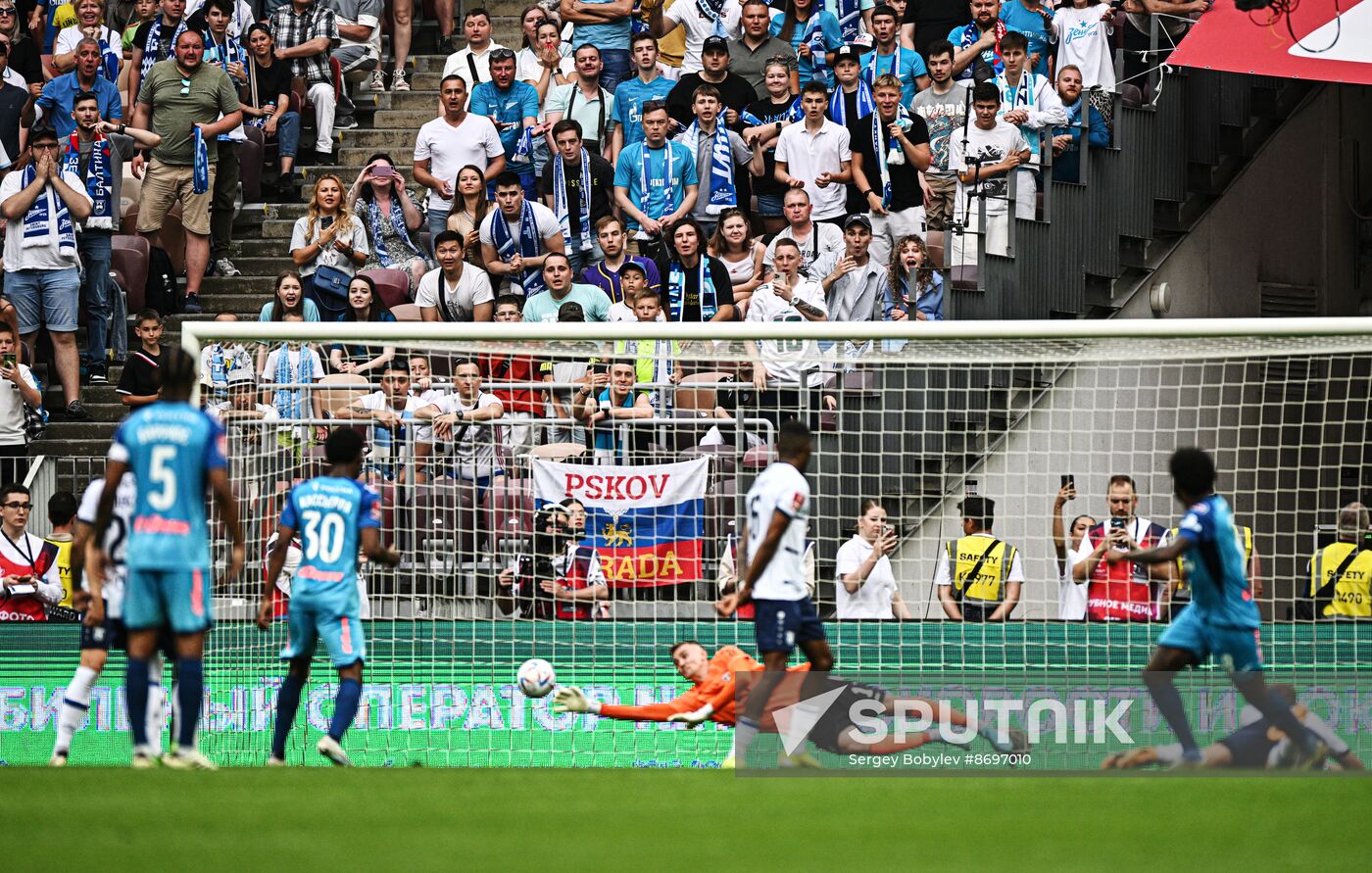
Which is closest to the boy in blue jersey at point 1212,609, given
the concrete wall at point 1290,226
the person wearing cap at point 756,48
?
the concrete wall at point 1290,226

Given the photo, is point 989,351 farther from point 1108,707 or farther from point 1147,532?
point 1108,707

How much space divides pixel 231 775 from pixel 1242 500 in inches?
287

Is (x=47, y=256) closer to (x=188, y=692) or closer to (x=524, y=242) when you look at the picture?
(x=524, y=242)

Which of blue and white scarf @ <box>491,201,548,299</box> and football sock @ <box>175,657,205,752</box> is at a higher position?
blue and white scarf @ <box>491,201,548,299</box>

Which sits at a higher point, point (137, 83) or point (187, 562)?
point (137, 83)

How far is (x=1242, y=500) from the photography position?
12.8 m

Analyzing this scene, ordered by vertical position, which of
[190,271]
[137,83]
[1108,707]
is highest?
[137,83]

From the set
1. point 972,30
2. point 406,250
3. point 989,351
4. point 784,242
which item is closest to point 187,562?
point 989,351

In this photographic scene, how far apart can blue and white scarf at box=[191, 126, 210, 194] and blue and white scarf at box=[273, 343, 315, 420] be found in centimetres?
437

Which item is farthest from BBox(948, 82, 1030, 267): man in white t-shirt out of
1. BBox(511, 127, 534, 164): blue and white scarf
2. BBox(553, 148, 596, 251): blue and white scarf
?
BBox(511, 127, 534, 164): blue and white scarf

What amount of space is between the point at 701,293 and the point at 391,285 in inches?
A: 116

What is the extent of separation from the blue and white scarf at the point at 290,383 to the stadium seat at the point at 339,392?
14cm

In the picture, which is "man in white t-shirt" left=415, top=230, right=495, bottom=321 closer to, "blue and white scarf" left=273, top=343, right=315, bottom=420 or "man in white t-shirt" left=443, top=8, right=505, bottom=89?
"blue and white scarf" left=273, top=343, right=315, bottom=420

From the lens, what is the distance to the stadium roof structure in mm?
14172
